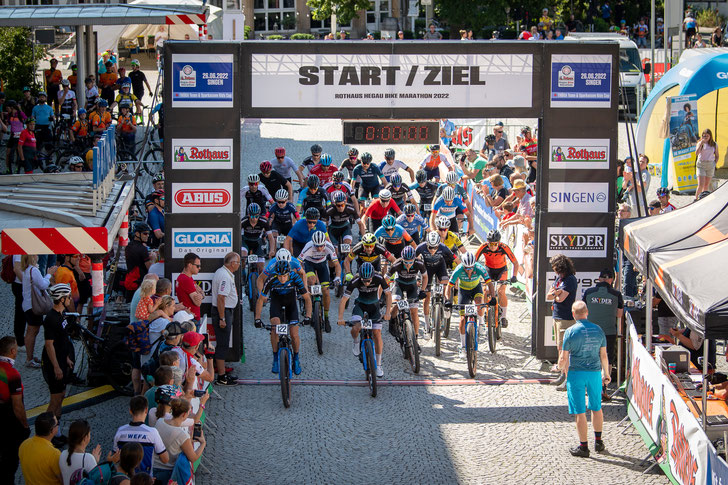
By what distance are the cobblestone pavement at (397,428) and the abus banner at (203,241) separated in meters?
1.67

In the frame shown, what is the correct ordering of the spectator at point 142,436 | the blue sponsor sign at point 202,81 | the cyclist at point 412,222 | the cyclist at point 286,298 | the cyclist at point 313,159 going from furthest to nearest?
the cyclist at point 313,159 < the cyclist at point 412,222 < the blue sponsor sign at point 202,81 < the cyclist at point 286,298 < the spectator at point 142,436

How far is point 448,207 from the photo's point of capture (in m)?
17.4

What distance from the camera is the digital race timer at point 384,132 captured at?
12914 mm

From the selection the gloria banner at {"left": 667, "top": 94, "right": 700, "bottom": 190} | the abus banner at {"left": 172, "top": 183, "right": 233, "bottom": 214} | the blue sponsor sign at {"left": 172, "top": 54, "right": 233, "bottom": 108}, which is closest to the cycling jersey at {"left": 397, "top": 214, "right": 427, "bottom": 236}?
the abus banner at {"left": 172, "top": 183, "right": 233, "bottom": 214}

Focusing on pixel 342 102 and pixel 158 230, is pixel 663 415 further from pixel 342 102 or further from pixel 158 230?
pixel 158 230

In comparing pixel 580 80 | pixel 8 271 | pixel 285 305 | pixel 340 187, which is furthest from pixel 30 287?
pixel 580 80

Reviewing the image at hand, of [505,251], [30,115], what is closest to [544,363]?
[505,251]

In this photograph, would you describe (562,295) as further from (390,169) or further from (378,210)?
(390,169)

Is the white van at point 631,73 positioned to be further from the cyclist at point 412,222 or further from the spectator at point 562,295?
the spectator at point 562,295

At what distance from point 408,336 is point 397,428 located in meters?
2.08

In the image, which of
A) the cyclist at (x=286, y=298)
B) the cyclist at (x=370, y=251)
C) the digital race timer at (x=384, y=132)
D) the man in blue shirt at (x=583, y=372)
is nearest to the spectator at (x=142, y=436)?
the cyclist at (x=286, y=298)

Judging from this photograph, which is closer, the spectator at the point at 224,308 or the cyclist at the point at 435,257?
the spectator at the point at 224,308

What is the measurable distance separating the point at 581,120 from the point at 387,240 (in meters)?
3.80

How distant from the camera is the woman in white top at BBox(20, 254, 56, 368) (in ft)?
41.1
